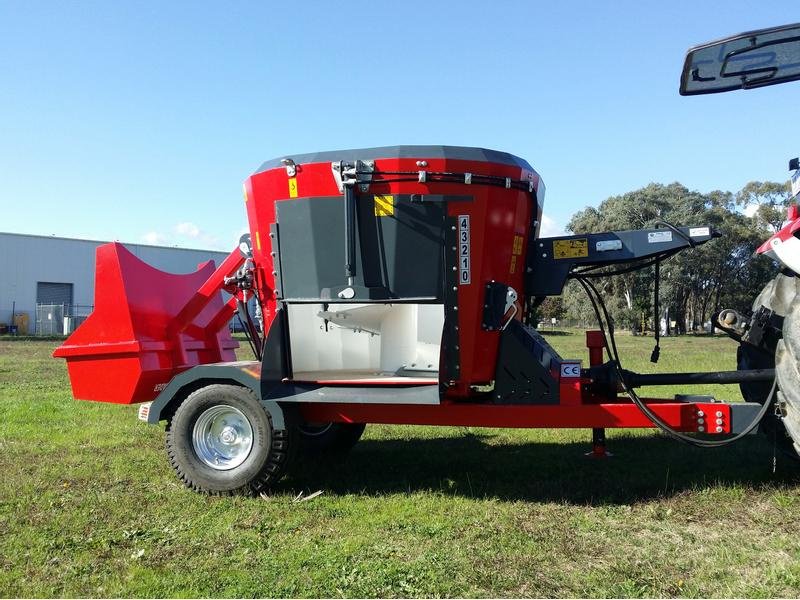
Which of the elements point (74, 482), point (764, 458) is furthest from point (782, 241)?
point (74, 482)

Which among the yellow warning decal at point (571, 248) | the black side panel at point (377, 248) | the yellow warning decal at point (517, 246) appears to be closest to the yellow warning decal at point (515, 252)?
the yellow warning decal at point (517, 246)

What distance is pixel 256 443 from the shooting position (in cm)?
539

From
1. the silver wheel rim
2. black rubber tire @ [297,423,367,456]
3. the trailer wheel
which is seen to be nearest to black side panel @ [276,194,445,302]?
the trailer wheel

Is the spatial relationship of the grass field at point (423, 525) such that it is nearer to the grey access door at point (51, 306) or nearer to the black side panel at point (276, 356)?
the black side panel at point (276, 356)

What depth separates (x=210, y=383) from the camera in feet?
18.6

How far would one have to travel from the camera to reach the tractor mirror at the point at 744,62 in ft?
13.0

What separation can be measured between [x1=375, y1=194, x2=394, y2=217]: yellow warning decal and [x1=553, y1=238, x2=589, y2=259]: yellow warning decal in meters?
1.40

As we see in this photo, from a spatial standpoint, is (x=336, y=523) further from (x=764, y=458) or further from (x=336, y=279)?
(x=764, y=458)

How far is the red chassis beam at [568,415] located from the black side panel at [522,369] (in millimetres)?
112

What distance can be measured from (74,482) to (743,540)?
4.95 meters

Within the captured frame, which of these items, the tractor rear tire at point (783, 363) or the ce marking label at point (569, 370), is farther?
the ce marking label at point (569, 370)

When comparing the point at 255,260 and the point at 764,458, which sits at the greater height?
the point at 255,260

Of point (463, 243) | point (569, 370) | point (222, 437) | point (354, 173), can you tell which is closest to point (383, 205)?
point (354, 173)

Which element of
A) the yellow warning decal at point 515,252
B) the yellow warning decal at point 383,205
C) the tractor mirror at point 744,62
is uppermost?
the tractor mirror at point 744,62
